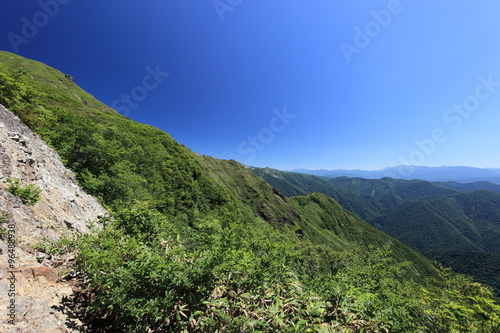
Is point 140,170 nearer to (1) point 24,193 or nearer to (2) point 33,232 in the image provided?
(1) point 24,193

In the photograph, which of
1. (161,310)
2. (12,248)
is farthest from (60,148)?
(161,310)

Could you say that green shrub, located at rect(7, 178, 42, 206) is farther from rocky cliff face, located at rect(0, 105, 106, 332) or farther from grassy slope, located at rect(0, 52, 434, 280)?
grassy slope, located at rect(0, 52, 434, 280)

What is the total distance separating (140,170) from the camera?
1442 inches

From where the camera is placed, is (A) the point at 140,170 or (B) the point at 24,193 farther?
(A) the point at 140,170

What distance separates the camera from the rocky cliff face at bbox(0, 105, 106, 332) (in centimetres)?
509

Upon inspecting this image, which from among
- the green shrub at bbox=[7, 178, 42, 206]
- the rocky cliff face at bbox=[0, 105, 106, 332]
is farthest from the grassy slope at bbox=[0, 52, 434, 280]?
the green shrub at bbox=[7, 178, 42, 206]

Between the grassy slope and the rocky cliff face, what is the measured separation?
464cm

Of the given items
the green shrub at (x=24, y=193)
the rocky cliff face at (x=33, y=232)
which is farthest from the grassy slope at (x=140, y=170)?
the green shrub at (x=24, y=193)

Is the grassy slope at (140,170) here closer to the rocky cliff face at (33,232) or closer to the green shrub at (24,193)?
the rocky cliff face at (33,232)

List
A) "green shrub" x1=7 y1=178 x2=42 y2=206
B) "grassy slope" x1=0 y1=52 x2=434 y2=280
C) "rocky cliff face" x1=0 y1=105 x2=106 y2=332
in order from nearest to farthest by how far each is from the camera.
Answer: "rocky cliff face" x1=0 y1=105 x2=106 y2=332 → "green shrub" x1=7 y1=178 x2=42 y2=206 → "grassy slope" x1=0 y1=52 x2=434 y2=280

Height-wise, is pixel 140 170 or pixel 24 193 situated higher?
pixel 140 170

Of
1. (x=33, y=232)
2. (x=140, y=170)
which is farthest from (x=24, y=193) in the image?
(x=140, y=170)

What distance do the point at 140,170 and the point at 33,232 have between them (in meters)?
31.0

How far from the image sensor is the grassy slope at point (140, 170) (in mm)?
22016
